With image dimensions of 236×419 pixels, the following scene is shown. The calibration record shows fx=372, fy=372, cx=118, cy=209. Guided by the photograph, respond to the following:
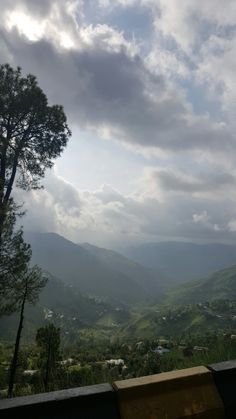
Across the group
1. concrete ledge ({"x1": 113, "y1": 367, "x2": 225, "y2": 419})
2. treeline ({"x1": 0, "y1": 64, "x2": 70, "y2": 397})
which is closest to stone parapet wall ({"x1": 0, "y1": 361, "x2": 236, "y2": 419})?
concrete ledge ({"x1": 113, "y1": 367, "x2": 225, "y2": 419})

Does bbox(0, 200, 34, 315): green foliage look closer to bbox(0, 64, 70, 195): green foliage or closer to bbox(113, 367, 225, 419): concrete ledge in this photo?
bbox(0, 64, 70, 195): green foliage

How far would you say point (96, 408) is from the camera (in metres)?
4.78

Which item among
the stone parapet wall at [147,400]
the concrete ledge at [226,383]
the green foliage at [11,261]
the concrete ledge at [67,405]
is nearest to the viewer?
the concrete ledge at [67,405]

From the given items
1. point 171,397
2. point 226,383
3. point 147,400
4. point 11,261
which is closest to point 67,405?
point 147,400

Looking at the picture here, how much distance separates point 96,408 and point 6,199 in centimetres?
1684

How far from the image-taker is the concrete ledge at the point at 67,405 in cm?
449

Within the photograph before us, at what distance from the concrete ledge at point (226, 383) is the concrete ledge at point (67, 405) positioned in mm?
1624

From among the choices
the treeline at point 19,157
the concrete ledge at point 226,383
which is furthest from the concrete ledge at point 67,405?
the treeline at point 19,157

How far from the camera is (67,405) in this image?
4.66 m

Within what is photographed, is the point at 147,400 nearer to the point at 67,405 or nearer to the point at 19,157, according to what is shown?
the point at 67,405

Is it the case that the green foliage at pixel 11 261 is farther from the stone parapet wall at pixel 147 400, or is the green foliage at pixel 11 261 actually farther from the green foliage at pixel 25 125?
the stone parapet wall at pixel 147 400

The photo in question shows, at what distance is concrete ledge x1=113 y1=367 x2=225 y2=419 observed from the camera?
4.91 metres

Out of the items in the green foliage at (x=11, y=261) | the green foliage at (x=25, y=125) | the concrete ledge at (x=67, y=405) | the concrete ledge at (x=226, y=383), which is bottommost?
the concrete ledge at (x=67, y=405)

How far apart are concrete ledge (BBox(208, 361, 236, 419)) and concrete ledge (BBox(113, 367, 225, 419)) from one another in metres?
0.10
